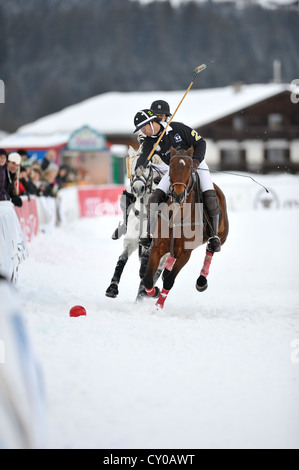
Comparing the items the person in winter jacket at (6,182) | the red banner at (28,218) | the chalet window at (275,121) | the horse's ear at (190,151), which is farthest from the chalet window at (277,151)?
the horse's ear at (190,151)

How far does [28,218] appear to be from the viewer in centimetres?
1323

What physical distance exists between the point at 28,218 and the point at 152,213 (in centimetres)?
651

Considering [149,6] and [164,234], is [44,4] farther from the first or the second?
[164,234]

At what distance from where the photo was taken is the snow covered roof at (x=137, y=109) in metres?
43.7

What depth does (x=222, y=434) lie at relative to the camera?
12.0 feet

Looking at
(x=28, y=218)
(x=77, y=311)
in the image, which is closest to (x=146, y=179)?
(x=77, y=311)

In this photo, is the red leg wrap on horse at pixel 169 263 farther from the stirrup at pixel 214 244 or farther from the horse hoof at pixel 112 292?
the horse hoof at pixel 112 292

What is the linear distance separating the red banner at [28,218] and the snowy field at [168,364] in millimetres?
2626

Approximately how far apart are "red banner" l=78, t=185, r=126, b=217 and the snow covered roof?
1987cm

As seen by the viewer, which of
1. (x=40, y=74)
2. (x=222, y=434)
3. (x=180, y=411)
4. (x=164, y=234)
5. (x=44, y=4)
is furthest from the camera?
(x=40, y=74)

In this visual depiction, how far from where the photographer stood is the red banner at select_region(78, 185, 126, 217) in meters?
20.9

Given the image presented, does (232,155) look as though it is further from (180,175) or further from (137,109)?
(180,175)

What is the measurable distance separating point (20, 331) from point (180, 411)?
1241mm
